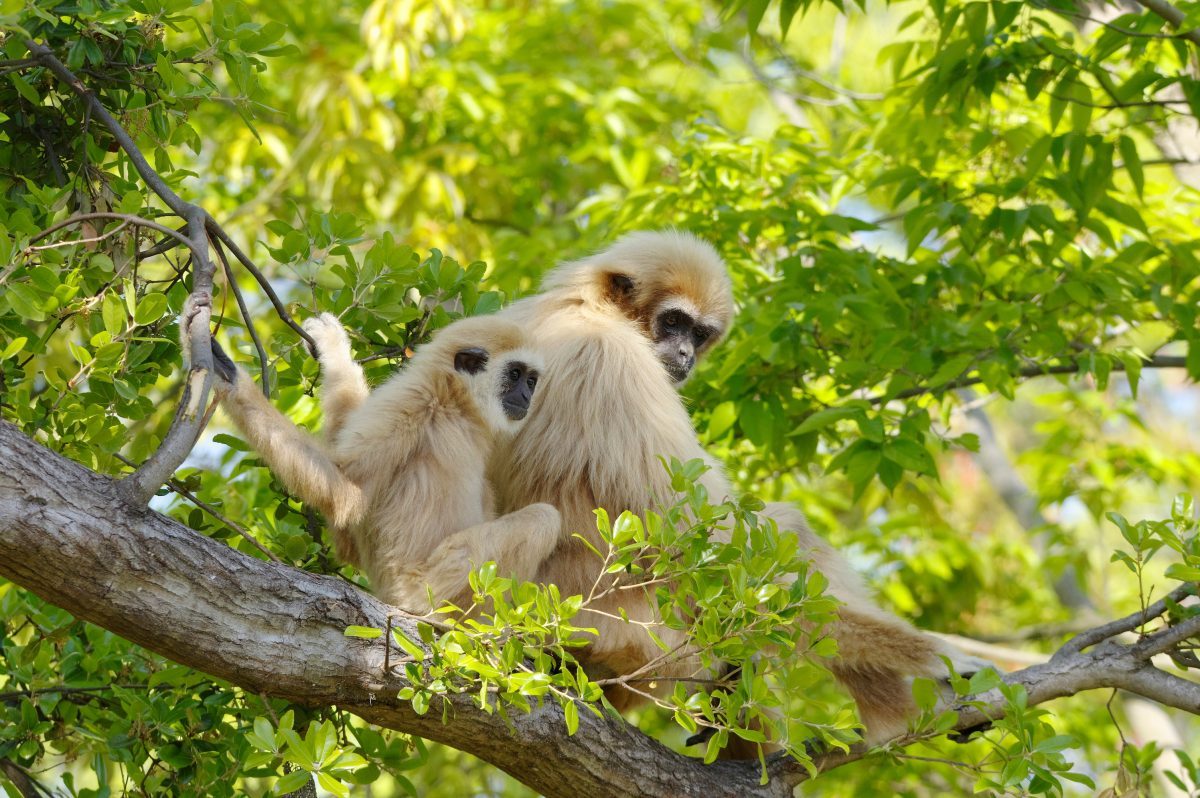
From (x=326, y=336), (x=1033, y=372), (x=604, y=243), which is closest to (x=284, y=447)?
(x=326, y=336)

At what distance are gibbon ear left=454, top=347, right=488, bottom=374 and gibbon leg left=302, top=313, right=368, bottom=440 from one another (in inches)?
15.5

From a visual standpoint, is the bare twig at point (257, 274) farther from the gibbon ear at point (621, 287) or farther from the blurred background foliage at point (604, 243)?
the gibbon ear at point (621, 287)

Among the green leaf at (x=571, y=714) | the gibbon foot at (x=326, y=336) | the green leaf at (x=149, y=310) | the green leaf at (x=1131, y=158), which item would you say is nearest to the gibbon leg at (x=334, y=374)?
the gibbon foot at (x=326, y=336)

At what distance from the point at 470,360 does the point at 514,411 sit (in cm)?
26

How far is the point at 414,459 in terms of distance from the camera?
4031mm

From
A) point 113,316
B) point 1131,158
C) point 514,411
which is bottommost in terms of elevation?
point 514,411

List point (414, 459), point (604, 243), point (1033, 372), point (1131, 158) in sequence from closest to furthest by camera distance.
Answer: point (414, 459) → point (1131, 158) → point (1033, 372) → point (604, 243)

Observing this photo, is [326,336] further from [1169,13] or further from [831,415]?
[1169,13]

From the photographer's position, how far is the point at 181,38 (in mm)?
11586

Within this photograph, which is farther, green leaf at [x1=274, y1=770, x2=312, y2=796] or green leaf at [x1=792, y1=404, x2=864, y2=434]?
green leaf at [x1=792, y1=404, x2=864, y2=434]

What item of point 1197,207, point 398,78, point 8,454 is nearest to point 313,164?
point 398,78

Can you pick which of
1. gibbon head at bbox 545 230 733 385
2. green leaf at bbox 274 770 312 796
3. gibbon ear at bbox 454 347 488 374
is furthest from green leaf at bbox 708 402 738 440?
green leaf at bbox 274 770 312 796

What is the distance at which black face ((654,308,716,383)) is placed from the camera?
5.77 m

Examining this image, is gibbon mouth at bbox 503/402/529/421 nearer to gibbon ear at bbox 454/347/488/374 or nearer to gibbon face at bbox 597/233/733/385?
gibbon ear at bbox 454/347/488/374
